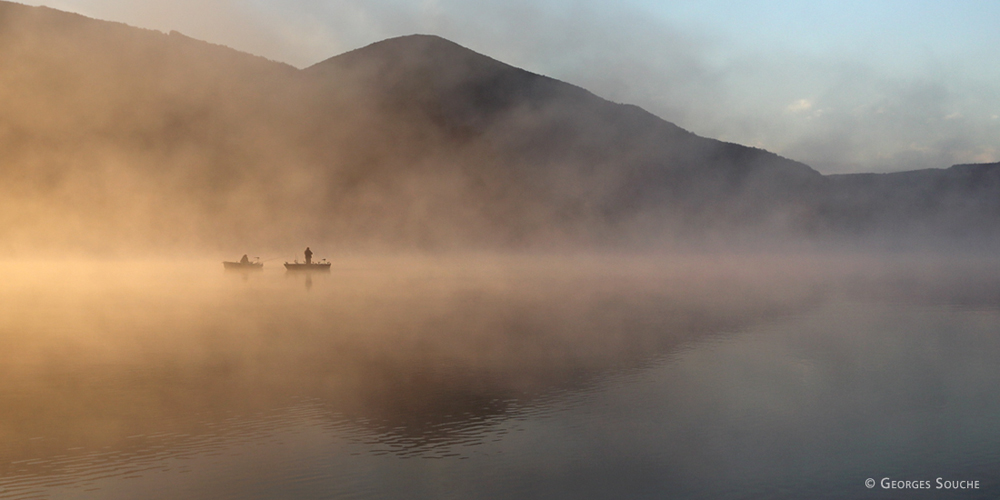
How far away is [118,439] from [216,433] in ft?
5.51

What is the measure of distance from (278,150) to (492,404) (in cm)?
16036

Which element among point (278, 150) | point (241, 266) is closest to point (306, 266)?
point (241, 266)

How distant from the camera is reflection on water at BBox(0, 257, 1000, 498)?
1091cm

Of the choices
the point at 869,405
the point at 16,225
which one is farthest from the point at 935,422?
the point at 16,225

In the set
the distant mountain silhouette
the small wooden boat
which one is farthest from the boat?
the distant mountain silhouette

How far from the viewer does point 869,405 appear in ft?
51.3

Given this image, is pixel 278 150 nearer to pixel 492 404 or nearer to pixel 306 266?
pixel 306 266

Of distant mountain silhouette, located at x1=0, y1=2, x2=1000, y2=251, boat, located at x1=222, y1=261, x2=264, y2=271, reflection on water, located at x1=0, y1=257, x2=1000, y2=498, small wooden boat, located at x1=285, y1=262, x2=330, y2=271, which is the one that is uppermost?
distant mountain silhouette, located at x1=0, y1=2, x2=1000, y2=251

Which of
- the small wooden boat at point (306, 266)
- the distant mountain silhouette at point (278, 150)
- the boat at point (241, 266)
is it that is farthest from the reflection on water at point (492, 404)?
the distant mountain silhouette at point (278, 150)

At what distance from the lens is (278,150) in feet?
542

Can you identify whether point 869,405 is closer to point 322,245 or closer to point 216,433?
point 216,433

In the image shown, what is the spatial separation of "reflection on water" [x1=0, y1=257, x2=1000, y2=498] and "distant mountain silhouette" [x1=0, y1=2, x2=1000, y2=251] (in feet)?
430

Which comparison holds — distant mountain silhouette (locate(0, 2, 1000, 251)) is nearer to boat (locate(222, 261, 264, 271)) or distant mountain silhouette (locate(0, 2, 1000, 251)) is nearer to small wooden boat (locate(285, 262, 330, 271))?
boat (locate(222, 261, 264, 271))

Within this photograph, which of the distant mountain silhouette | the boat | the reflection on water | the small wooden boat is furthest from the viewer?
the distant mountain silhouette
